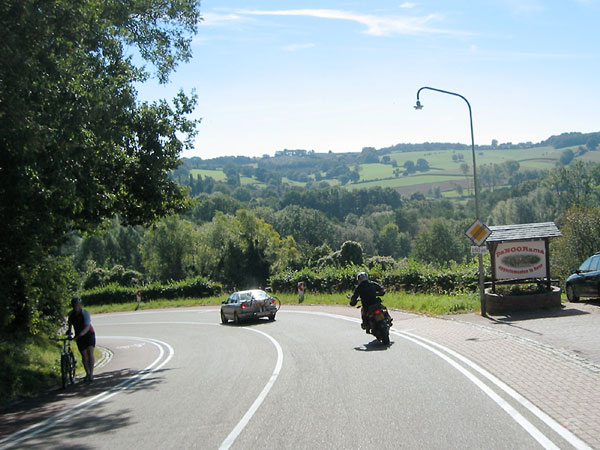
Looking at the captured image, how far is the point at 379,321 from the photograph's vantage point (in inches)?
535

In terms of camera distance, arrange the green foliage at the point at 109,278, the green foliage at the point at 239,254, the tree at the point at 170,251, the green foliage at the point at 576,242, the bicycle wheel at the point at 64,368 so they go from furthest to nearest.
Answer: the tree at the point at 170,251
the green foliage at the point at 239,254
the green foliage at the point at 109,278
the green foliage at the point at 576,242
the bicycle wheel at the point at 64,368

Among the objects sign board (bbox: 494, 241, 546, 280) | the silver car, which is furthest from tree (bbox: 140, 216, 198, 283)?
sign board (bbox: 494, 241, 546, 280)

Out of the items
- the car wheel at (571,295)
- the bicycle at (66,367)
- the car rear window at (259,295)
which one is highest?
the bicycle at (66,367)

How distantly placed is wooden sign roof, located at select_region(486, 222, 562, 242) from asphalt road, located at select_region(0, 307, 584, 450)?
5449mm

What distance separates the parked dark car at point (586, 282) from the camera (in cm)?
1845

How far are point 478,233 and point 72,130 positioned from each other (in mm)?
11765

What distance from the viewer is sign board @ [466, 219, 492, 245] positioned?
679 inches

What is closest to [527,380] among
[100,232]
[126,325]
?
[100,232]

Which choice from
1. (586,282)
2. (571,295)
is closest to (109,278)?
(571,295)

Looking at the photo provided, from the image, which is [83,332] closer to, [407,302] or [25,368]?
[25,368]

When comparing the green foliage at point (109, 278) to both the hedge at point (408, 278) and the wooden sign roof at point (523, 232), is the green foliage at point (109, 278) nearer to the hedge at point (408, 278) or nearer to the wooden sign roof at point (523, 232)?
the hedge at point (408, 278)

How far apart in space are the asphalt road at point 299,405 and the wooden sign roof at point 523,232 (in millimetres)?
5449

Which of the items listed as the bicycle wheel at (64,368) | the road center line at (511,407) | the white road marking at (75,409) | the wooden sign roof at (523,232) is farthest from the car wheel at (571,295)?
the bicycle wheel at (64,368)

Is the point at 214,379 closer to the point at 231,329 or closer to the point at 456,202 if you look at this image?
the point at 231,329
